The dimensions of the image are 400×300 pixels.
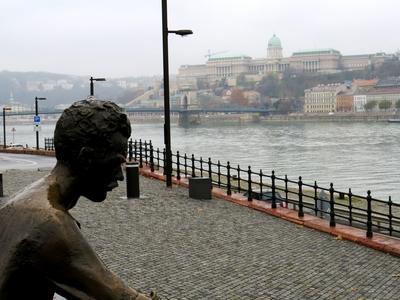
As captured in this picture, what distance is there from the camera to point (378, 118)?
148 meters

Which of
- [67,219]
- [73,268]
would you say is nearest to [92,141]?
[67,219]

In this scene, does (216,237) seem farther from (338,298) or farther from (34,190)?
(34,190)

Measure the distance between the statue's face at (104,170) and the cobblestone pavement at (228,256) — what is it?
4.89 m

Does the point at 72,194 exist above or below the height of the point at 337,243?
above

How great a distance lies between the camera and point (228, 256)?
8430mm

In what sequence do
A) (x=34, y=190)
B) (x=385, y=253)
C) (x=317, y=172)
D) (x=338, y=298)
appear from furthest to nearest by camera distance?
(x=317, y=172), (x=385, y=253), (x=338, y=298), (x=34, y=190)

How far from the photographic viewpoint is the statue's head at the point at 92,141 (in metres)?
1.82

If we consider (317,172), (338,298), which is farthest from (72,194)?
(317,172)

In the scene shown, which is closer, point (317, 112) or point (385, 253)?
point (385, 253)

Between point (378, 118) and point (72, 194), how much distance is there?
153589mm

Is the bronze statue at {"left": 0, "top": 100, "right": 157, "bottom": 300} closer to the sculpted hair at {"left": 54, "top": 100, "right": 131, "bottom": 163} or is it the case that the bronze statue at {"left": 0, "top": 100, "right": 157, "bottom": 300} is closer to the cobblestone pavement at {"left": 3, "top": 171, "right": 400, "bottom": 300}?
the sculpted hair at {"left": 54, "top": 100, "right": 131, "bottom": 163}

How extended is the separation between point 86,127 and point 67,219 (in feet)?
0.98

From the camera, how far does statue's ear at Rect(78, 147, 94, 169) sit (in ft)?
5.99

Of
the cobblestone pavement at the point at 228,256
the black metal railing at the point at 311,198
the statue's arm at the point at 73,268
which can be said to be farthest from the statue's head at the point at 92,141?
the black metal railing at the point at 311,198
